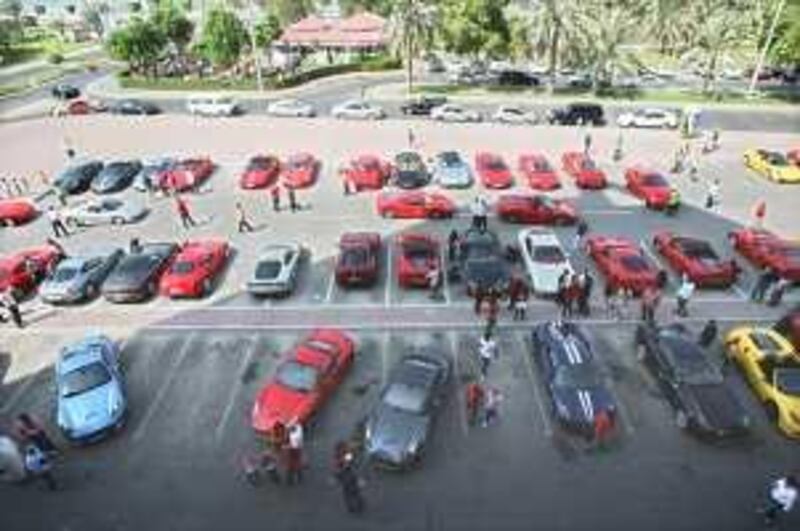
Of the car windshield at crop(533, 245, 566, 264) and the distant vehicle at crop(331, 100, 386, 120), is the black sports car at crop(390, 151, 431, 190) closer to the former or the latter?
the car windshield at crop(533, 245, 566, 264)

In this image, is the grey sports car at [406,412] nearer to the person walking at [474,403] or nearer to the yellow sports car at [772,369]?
the person walking at [474,403]

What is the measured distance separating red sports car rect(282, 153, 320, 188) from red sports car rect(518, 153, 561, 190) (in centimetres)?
1094

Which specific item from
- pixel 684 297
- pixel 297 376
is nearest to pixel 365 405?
pixel 297 376

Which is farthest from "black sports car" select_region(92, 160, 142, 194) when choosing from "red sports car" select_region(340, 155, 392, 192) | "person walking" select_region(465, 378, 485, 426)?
"person walking" select_region(465, 378, 485, 426)

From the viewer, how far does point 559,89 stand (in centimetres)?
6075

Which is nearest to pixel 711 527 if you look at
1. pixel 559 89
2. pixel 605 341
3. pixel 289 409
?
pixel 605 341

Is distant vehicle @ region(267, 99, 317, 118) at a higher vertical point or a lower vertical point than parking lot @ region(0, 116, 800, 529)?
higher

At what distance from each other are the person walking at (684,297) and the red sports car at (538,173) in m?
11.6

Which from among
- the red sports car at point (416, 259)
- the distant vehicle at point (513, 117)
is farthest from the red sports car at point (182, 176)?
the distant vehicle at point (513, 117)

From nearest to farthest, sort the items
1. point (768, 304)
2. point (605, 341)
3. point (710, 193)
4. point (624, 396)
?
1. point (624, 396)
2. point (605, 341)
3. point (768, 304)
4. point (710, 193)

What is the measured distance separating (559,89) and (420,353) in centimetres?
4432

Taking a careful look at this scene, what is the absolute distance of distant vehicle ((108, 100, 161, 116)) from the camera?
2101 inches

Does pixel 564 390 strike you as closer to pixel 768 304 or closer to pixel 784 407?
pixel 784 407

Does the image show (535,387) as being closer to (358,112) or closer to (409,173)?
(409,173)
